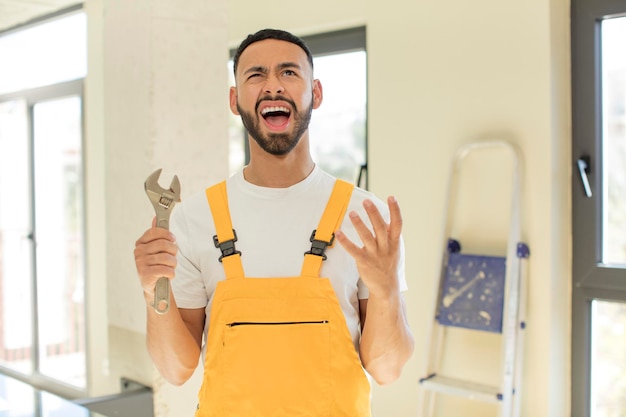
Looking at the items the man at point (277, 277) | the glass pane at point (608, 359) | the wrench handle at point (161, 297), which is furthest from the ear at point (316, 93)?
the glass pane at point (608, 359)

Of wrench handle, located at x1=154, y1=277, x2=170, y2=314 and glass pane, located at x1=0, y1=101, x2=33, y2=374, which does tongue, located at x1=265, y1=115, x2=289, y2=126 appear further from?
glass pane, located at x1=0, y1=101, x2=33, y2=374

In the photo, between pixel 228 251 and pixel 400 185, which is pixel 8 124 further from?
pixel 228 251

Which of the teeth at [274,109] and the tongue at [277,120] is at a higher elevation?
the teeth at [274,109]

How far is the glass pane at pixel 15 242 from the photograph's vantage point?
504 cm

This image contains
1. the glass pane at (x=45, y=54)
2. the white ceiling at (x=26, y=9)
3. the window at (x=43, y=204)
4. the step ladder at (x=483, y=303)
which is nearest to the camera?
the step ladder at (x=483, y=303)

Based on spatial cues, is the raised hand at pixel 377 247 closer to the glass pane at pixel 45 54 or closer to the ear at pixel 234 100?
the ear at pixel 234 100

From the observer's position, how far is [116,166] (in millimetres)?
2562

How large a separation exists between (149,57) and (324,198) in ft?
4.20

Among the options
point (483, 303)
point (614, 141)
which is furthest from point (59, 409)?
point (614, 141)

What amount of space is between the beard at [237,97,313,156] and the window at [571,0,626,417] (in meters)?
1.95

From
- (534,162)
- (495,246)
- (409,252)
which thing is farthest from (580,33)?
(409,252)

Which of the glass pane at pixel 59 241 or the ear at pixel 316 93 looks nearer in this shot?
the ear at pixel 316 93

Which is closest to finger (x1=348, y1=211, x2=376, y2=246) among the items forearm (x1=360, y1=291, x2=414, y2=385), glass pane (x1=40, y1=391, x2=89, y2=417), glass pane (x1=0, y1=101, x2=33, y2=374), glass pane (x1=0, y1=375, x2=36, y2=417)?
forearm (x1=360, y1=291, x2=414, y2=385)

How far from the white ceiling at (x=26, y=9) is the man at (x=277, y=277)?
3341 millimetres
